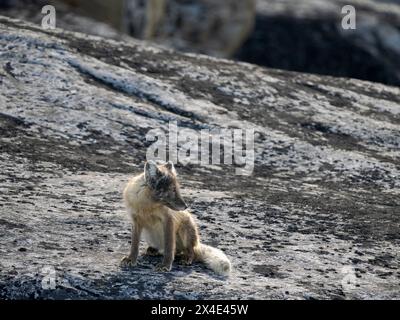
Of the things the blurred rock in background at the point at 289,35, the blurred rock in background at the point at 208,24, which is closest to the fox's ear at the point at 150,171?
the blurred rock in background at the point at 289,35

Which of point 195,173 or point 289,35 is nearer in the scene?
point 195,173

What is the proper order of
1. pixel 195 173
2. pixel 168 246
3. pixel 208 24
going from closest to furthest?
pixel 168 246 < pixel 195 173 < pixel 208 24

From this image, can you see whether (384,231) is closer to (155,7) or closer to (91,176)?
(91,176)

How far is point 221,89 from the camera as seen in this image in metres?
16.5

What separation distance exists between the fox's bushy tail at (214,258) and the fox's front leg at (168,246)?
1.24 ft

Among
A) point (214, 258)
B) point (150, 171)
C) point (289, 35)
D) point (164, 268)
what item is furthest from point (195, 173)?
point (289, 35)

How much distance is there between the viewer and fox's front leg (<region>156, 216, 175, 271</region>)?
9414 millimetres

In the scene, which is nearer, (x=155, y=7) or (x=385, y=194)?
(x=385, y=194)

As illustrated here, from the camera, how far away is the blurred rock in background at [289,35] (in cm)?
3350

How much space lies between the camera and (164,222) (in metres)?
9.49

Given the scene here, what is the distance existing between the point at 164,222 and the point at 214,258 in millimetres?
573

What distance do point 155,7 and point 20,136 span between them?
18.9m

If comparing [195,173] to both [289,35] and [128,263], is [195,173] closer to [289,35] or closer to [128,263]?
[128,263]
